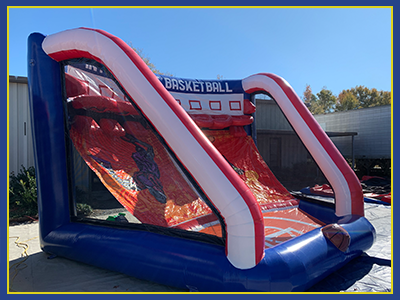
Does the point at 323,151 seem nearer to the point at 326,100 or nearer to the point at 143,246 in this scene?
the point at 143,246

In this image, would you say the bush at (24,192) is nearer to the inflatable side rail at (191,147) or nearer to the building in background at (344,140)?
the inflatable side rail at (191,147)

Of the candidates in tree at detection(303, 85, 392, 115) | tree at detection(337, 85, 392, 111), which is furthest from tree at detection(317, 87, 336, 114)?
tree at detection(337, 85, 392, 111)

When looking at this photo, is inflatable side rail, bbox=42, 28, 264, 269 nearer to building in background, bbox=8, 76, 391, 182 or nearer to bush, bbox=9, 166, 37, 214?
bush, bbox=9, 166, 37, 214

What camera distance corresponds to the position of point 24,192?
16.7ft

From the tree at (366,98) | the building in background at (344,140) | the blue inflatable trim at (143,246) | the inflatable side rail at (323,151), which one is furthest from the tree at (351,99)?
the blue inflatable trim at (143,246)

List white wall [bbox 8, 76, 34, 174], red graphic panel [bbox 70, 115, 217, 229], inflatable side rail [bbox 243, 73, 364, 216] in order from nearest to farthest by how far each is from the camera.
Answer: red graphic panel [bbox 70, 115, 217, 229]
inflatable side rail [bbox 243, 73, 364, 216]
white wall [bbox 8, 76, 34, 174]

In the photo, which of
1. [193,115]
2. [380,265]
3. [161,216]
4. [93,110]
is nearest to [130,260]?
[161,216]

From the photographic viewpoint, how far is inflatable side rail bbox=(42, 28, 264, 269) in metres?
2.09

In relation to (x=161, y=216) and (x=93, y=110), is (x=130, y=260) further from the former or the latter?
(x=93, y=110)

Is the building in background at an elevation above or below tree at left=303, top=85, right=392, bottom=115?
below

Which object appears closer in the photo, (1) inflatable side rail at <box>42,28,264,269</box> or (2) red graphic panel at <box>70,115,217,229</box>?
(1) inflatable side rail at <box>42,28,264,269</box>

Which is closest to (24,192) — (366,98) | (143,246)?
(143,246)

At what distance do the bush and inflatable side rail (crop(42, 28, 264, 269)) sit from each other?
3461mm

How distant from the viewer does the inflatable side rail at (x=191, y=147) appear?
209 centimetres
